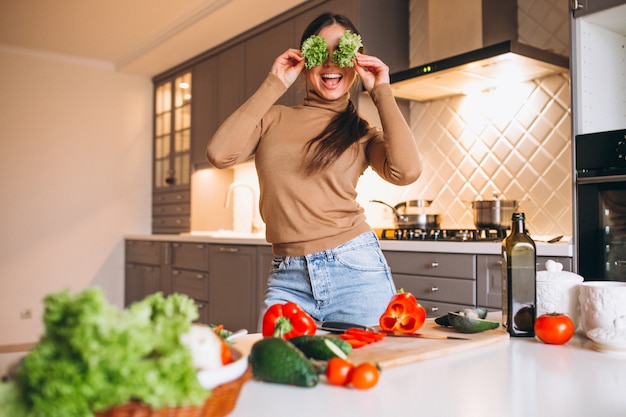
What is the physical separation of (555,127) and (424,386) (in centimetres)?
252

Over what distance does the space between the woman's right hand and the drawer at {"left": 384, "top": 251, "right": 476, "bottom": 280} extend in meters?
1.36

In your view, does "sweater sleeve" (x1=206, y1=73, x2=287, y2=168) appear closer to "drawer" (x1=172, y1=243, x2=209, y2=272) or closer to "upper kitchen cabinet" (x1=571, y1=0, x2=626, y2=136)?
"upper kitchen cabinet" (x1=571, y1=0, x2=626, y2=136)

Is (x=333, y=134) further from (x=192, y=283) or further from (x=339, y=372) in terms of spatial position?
(x=192, y=283)

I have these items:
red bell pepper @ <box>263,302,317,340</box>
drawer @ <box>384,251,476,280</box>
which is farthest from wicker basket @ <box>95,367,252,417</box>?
drawer @ <box>384,251,476,280</box>

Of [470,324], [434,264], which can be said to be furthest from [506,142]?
[470,324]

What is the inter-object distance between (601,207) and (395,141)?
4.00 feet

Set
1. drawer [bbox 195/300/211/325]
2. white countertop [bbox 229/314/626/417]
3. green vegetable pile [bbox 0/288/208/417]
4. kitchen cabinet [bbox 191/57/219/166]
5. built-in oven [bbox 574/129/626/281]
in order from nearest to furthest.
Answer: green vegetable pile [bbox 0/288/208/417]
white countertop [bbox 229/314/626/417]
built-in oven [bbox 574/129/626/281]
drawer [bbox 195/300/211/325]
kitchen cabinet [bbox 191/57/219/166]

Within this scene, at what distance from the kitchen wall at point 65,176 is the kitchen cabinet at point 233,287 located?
4.00 feet

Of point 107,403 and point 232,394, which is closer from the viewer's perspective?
point 107,403

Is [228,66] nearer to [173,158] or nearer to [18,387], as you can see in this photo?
[173,158]

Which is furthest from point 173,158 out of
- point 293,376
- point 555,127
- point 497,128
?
point 293,376

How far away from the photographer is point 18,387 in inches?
20.7

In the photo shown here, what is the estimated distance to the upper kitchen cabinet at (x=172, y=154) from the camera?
525 cm

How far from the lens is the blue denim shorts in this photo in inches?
57.4
